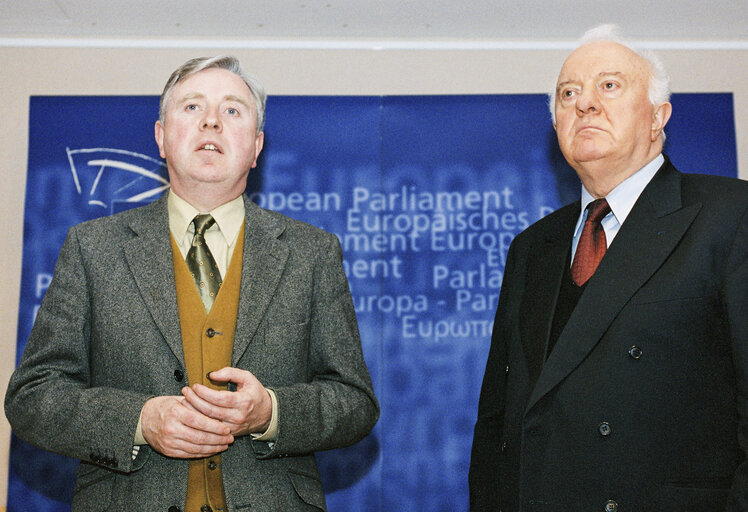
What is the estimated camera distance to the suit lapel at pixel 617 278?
1.84 m

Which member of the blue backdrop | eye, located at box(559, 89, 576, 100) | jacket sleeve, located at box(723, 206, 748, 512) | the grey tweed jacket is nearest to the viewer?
jacket sleeve, located at box(723, 206, 748, 512)

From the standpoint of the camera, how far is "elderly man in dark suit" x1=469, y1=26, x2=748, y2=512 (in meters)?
1.74

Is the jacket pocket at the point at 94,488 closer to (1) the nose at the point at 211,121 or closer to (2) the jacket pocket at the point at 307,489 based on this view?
(2) the jacket pocket at the point at 307,489

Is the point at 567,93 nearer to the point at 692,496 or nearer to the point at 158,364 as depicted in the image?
the point at 692,496

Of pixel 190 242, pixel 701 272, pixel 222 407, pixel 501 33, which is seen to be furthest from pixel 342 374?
pixel 501 33

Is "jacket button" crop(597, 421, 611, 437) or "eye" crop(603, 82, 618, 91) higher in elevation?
"eye" crop(603, 82, 618, 91)

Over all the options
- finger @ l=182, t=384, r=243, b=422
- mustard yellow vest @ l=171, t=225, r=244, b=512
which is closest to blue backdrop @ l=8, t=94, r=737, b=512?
mustard yellow vest @ l=171, t=225, r=244, b=512

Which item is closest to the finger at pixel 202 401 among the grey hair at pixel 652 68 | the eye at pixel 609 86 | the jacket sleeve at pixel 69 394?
the jacket sleeve at pixel 69 394

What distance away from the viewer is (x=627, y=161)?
6.95ft

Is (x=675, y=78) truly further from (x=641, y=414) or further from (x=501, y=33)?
(x=641, y=414)

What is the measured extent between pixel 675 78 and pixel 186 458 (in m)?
3.49

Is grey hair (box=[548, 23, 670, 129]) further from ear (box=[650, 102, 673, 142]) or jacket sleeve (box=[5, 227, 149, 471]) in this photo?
jacket sleeve (box=[5, 227, 149, 471])

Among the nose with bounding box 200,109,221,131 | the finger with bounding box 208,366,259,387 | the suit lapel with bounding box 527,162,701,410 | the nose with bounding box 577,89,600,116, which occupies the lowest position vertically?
the finger with bounding box 208,366,259,387

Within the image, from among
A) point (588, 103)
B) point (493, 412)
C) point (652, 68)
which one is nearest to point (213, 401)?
point (493, 412)
